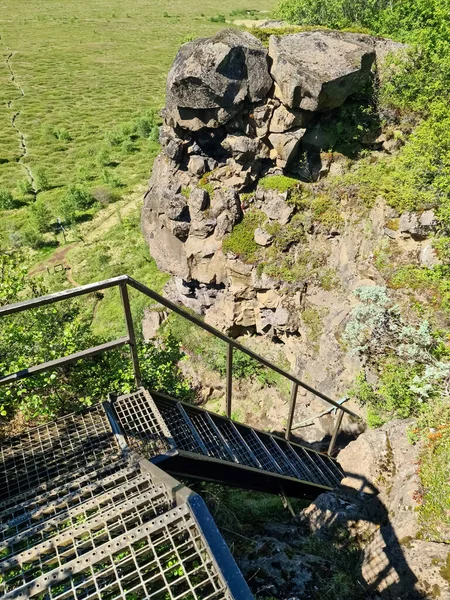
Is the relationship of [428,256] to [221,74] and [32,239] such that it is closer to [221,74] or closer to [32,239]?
[221,74]

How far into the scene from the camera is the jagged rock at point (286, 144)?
14.1m

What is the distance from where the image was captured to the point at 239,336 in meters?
17.4

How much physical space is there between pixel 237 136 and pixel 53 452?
1377 cm

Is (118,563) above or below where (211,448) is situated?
above

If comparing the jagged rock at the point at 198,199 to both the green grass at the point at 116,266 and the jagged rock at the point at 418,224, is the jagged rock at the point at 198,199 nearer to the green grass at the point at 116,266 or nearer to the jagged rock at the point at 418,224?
the green grass at the point at 116,266

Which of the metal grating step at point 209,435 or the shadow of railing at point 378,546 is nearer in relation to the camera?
the shadow of railing at point 378,546

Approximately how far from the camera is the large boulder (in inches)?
529

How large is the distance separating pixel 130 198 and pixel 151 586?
1258 inches

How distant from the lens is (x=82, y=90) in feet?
184

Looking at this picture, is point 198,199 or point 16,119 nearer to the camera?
point 198,199

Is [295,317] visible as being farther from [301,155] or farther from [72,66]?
[72,66]

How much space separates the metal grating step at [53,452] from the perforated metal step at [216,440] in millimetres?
285

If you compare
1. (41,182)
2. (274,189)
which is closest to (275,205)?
(274,189)

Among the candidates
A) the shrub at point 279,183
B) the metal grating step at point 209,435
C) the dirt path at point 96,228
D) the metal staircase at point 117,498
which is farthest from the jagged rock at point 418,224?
the dirt path at point 96,228
